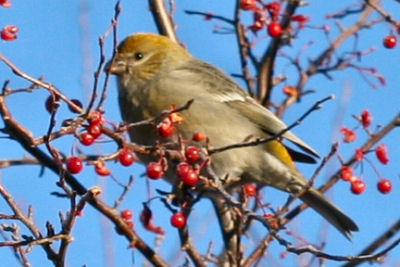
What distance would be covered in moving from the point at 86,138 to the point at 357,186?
1.35 meters

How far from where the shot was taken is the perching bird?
3982mm

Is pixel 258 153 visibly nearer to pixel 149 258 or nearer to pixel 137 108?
pixel 137 108

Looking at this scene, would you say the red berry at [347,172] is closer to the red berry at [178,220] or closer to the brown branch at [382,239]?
the brown branch at [382,239]

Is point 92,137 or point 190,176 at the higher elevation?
point 190,176

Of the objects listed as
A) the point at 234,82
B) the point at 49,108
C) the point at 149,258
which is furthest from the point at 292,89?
the point at 49,108

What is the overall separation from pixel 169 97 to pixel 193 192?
0.65m

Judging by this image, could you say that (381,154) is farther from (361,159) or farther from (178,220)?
(178,220)

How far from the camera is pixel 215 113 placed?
13.6 feet

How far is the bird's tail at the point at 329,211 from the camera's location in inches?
155

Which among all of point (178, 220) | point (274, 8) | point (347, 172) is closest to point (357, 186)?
point (347, 172)

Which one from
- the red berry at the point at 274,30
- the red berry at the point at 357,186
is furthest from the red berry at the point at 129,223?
the red berry at the point at 274,30

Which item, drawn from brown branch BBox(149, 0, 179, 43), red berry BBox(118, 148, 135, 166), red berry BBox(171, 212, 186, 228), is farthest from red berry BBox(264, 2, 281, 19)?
red berry BBox(118, 148, 135, 166)

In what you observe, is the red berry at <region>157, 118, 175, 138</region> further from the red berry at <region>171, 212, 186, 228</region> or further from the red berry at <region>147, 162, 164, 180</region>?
the red berry at <region>171, 212, 186, 228</region>

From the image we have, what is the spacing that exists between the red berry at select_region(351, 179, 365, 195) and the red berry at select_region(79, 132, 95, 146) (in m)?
1.30
